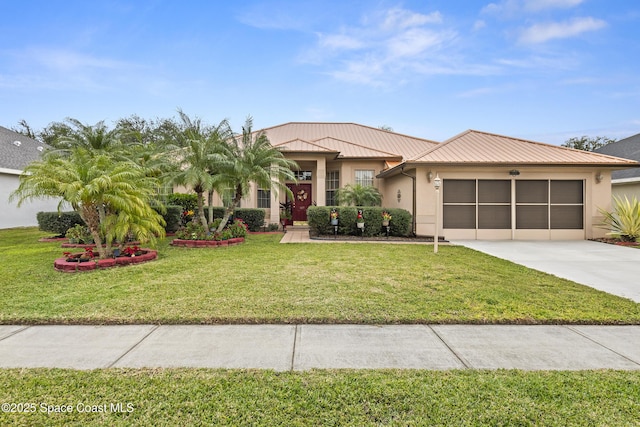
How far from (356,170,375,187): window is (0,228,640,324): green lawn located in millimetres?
8880

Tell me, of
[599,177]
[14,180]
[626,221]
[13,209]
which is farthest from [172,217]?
[626,221]

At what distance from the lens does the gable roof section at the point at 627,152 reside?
1551 cm

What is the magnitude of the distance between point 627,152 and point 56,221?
27.9m

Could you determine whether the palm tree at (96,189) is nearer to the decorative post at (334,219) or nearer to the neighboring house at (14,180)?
the decorative post at (334,219)

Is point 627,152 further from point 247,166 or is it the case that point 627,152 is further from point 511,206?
point 247,166

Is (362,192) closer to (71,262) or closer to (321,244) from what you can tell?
(321,244)

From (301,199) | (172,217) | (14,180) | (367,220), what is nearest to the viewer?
(367,220)

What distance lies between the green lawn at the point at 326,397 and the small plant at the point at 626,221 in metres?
11.7

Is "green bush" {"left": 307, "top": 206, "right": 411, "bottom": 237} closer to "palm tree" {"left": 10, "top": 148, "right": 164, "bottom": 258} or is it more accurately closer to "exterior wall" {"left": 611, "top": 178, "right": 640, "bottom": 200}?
"palm tree" {"left": 10, "top": 148, "right": 164, "bottom": 258}

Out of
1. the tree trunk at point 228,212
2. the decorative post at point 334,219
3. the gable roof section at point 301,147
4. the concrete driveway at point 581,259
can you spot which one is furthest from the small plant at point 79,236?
the concrete driveway at point 581,259

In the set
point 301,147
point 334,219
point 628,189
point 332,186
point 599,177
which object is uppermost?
point 301,147

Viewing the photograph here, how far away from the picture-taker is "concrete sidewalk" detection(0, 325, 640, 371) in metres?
2.94

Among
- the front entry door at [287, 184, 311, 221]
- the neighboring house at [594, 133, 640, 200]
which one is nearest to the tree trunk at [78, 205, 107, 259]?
the front entry door at [287, 184, 311, 221]

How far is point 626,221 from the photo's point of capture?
11.2 m
